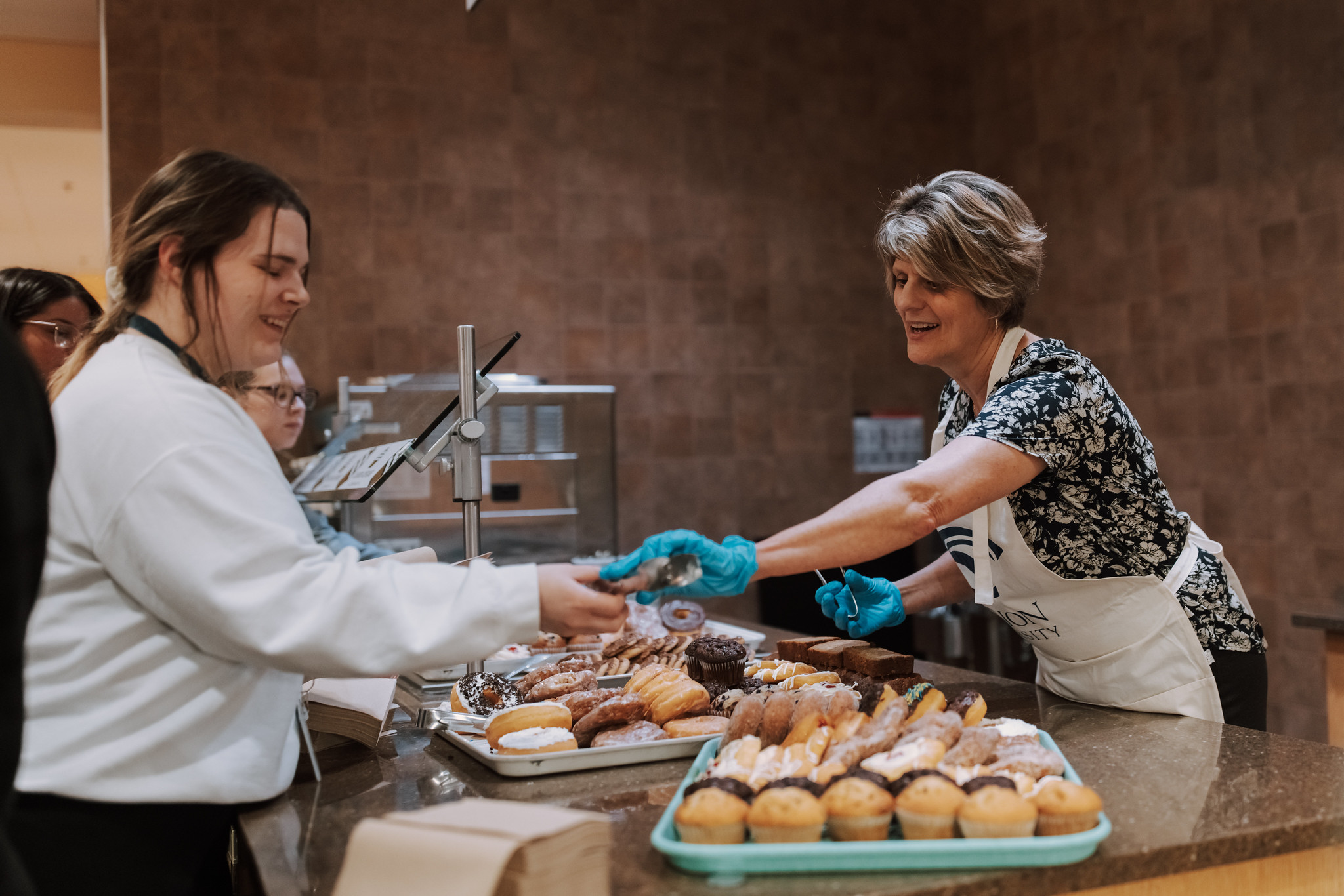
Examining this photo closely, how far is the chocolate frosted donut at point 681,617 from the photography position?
2826 mm

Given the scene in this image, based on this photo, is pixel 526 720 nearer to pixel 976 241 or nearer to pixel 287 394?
pixel 976 241

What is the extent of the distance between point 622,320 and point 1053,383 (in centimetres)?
408

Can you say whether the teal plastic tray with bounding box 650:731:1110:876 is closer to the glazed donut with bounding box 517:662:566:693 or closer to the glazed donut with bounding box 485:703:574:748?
the glazed donut with bounding box 485:703:574:748

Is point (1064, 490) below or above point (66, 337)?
below

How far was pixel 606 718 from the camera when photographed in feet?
5.31

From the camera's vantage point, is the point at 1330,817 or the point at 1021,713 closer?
the point at 1330,817

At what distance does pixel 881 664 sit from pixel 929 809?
0.77m

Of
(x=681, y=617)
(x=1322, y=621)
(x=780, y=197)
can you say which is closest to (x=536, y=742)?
(x=681, y=617)

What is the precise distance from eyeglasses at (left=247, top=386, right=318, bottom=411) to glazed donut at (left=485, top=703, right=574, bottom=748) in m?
2.22

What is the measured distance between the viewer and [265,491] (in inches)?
49.8

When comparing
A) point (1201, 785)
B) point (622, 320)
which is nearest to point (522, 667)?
point (1201, 785)

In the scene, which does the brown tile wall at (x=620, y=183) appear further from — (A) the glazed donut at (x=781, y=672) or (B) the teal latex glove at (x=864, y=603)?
(A) the glazed donut at (x=781, y=672)

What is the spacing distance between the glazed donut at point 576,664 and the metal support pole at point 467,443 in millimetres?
231

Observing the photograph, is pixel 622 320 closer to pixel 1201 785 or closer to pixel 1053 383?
pixel 1053 383
